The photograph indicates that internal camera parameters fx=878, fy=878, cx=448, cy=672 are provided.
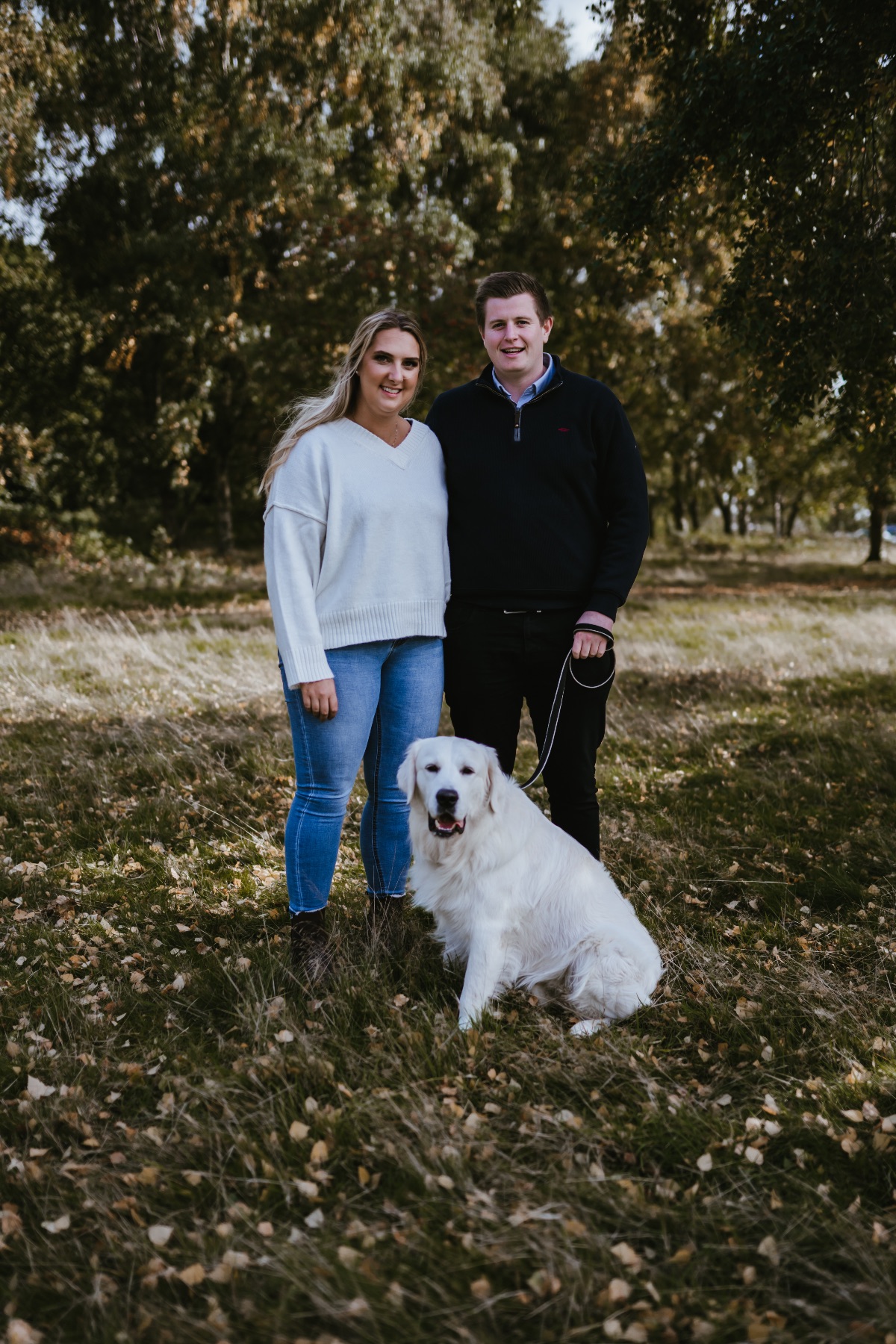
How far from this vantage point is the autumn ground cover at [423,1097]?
2.20 metres

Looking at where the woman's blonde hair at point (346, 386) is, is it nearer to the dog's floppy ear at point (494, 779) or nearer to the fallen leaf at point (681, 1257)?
the dog's floppy ear at point (494, 779)

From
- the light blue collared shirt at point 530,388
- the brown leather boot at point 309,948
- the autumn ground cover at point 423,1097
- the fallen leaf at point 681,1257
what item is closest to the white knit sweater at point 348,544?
the light blue collared shirt at point 530,388

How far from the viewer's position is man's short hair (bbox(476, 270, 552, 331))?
3.40 metres

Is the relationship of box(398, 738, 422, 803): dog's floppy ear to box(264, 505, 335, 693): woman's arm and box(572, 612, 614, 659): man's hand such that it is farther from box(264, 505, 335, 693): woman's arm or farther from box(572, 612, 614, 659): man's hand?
box(572, 612, 614, 659): man's hand

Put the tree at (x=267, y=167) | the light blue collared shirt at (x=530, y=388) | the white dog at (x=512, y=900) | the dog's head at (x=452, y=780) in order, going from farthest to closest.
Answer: the tree at (x=267, y=167) < the light blue collared shirt at (x=530, y=388) < the white dog at (x=512, y=900) < the dog's head at (x=452, y=780)

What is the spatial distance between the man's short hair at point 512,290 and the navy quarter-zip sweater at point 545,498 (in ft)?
0.85

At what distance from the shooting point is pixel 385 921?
3.88 metres

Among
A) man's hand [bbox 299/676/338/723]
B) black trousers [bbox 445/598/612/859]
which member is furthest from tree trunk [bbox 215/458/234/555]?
man's hand [bbox 299/676/338/723]

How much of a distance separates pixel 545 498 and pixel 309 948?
2.08 metres

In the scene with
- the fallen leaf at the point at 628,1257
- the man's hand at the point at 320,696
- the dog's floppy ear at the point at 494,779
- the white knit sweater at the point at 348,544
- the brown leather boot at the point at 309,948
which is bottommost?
the fallen leaf at the point at 628,1257

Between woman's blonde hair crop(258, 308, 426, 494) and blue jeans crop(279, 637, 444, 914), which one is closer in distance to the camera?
woman's blonde hair crop(258, 308, 426, 494)

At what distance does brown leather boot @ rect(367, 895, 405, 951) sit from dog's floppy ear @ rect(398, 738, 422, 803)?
72 cm

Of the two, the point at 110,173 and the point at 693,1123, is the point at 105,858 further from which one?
the point at 110,173

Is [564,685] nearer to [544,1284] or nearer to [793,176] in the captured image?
[544,1284]
